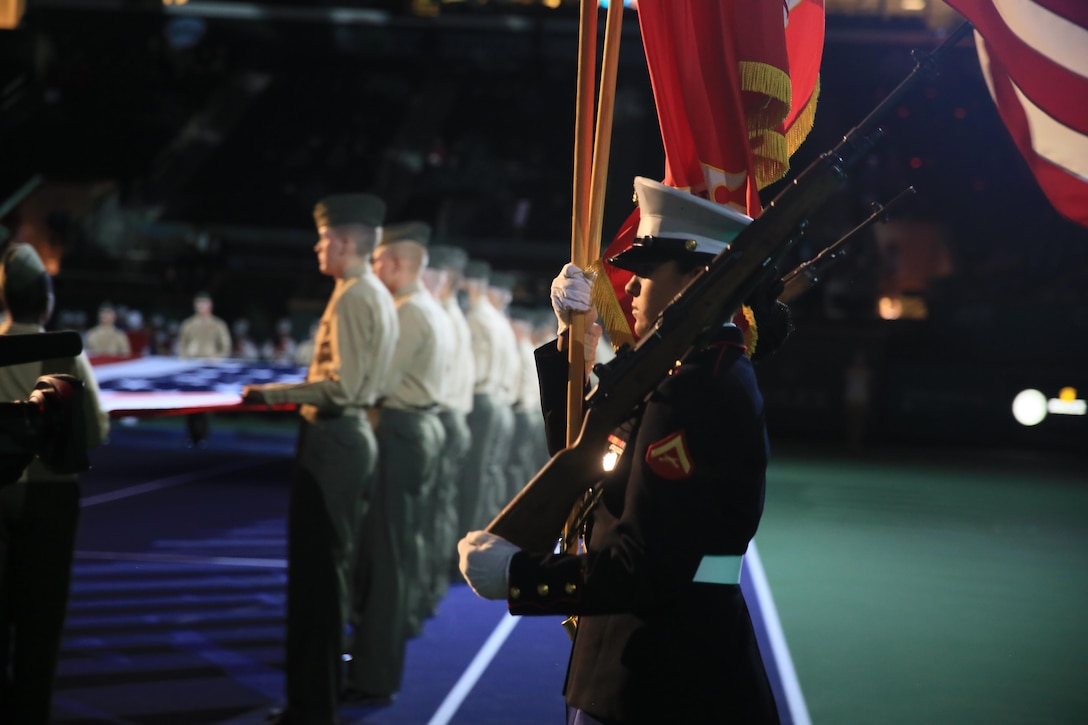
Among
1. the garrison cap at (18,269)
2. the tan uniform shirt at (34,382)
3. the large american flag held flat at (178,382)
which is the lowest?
the large american flag held flat at (178,382)

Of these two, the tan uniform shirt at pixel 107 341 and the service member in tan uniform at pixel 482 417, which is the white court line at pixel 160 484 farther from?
the service member in tan uniform at pixel 482 417

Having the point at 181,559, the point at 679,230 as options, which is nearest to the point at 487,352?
the point at 181,559

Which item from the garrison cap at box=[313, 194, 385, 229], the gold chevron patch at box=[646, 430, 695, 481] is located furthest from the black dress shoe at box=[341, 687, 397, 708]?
the gold chevron patch at box=[646, 430, 695, 481]

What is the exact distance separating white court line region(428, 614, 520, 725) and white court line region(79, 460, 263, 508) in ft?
17.6

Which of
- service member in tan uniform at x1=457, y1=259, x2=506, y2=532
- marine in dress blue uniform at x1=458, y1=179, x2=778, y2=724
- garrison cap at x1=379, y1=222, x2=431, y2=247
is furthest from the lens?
service member in tan uniform at x1=457, y1=259, x2=506, y2=532

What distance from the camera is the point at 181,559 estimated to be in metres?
8.23

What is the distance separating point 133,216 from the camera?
83.1 ft

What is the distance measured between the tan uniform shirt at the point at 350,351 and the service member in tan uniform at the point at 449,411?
1896 millimetres

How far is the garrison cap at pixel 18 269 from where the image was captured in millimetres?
3946

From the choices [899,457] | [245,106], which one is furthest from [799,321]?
[245,106]

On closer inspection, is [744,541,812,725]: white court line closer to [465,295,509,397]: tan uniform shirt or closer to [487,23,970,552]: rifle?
[465,295,509,397]: tan uniform shirt

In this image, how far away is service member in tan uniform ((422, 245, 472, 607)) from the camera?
6.95m

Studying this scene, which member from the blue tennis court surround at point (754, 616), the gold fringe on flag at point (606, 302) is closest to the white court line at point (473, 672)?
the blue tennis court surround at point (754, 616)

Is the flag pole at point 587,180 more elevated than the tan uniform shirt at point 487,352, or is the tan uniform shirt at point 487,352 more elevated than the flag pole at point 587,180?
the flag pole at point 587,180
